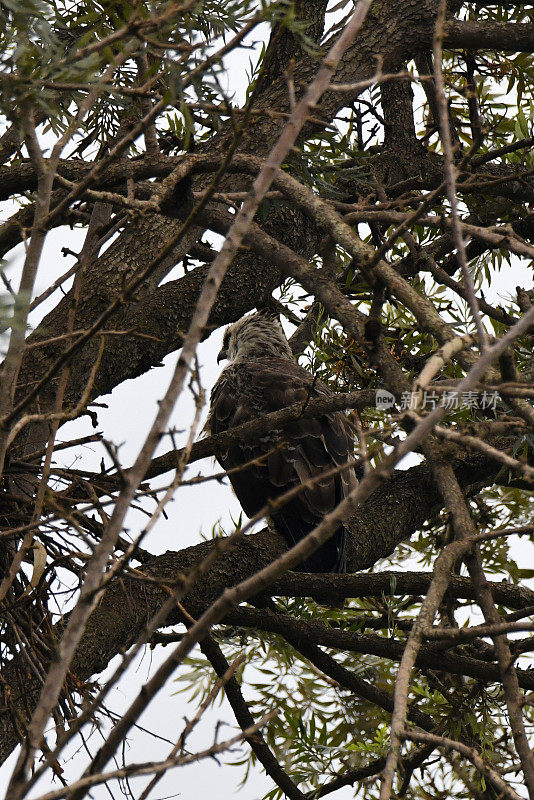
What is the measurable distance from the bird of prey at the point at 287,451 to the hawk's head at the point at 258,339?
8.6 inches

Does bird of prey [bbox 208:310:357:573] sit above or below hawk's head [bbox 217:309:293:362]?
below

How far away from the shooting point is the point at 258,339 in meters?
4.75

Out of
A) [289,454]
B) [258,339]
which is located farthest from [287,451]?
[258,339]

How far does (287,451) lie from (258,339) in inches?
47.4

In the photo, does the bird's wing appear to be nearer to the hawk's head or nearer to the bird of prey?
the bird of prey

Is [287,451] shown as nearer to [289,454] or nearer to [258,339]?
[289,454]

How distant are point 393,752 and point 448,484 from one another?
2.42 feet

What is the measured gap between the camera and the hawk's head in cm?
468

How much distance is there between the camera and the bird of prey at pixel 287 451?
3600mm

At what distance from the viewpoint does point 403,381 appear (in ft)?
6.47

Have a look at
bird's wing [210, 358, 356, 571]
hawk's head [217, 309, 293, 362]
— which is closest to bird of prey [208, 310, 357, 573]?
bird's wing [210, 358, 356, 571]

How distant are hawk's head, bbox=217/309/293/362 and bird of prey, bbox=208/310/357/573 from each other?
22 cm

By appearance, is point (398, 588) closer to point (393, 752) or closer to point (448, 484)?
point (448, 484)

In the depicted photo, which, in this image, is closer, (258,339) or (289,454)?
(289,454)
